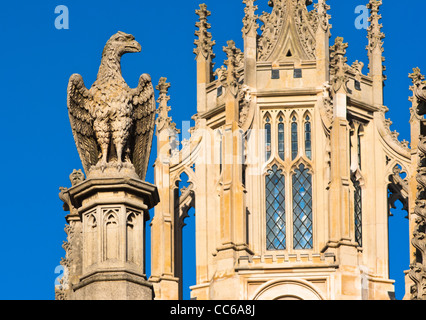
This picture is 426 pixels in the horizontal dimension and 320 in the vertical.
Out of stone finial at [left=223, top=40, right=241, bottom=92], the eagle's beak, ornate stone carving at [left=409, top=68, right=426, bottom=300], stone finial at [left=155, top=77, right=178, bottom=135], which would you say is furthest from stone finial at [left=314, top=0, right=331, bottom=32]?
the eagle's beak

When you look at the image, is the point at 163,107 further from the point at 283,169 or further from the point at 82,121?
the point at 82,121

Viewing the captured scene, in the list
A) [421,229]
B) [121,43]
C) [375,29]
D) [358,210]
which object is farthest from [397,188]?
[121,43]

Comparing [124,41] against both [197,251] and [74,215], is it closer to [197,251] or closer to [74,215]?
[74,215]

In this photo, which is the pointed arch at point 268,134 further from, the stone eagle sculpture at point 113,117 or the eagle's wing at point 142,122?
the eagle's wing at point 142,122

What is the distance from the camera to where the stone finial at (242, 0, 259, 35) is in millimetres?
75000

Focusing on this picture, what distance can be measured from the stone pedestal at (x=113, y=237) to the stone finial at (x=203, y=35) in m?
42.5

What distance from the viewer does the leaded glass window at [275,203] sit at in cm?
7344

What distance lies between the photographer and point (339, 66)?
72812 mm

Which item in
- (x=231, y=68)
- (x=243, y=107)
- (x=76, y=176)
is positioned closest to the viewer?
(x=76, y=176)

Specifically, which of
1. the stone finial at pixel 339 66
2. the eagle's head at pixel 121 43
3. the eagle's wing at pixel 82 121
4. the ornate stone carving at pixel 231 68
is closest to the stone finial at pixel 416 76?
the stone finial at pixel 339 66

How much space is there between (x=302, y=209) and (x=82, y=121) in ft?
128

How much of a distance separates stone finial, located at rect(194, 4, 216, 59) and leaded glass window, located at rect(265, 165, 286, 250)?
5.10m
